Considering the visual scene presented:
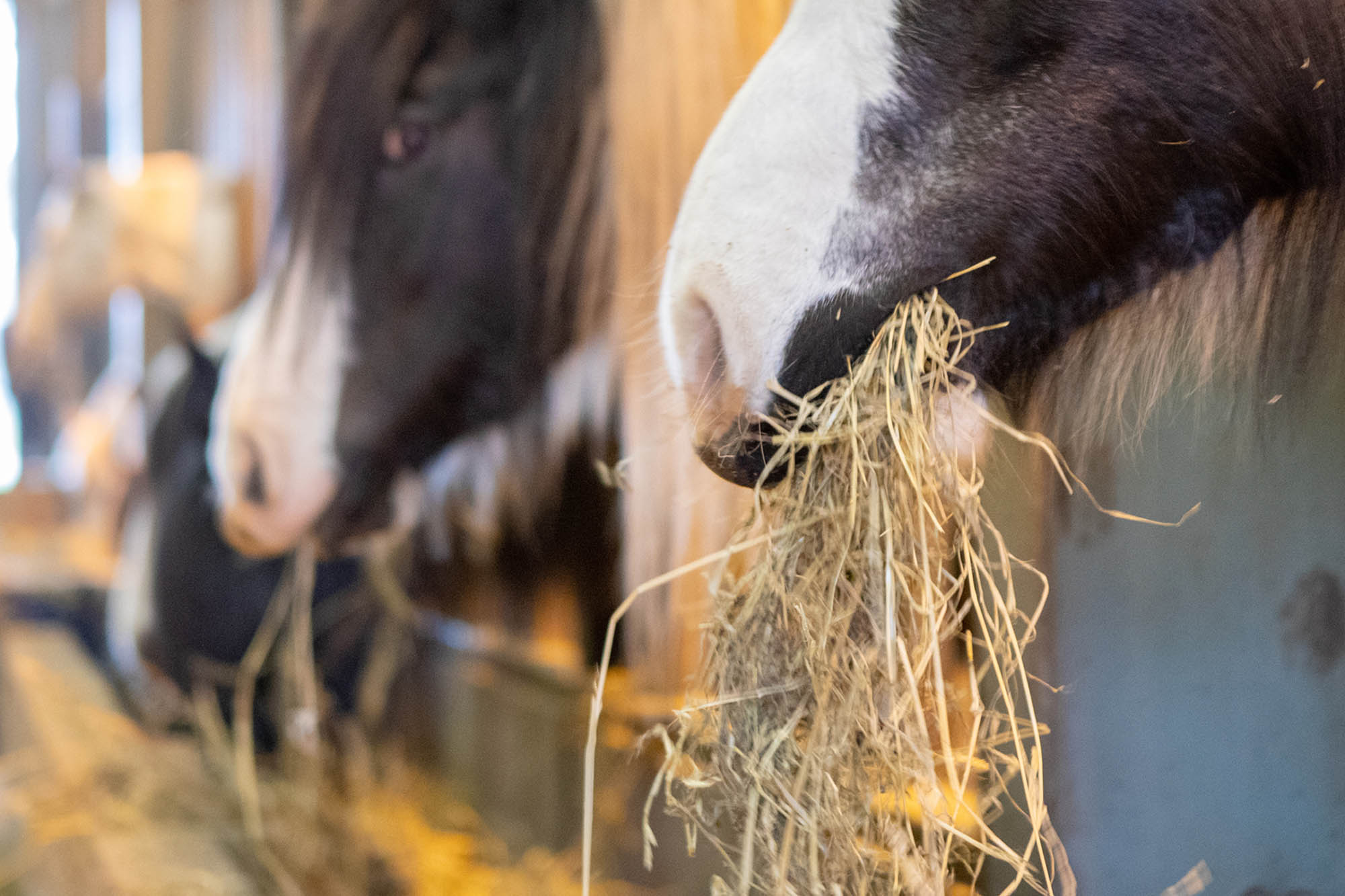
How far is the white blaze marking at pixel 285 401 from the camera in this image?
0.79 meters

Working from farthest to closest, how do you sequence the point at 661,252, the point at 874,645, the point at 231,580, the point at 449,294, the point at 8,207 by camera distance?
the point at 8,207
the point at 231,580
the point at 449,294
the point at 661,252
the point at 874,645

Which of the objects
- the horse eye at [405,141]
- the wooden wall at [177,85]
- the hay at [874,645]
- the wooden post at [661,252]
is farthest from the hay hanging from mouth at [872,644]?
the wooden wall at [177,85]

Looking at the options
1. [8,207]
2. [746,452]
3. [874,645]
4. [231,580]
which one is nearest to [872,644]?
[874,645]

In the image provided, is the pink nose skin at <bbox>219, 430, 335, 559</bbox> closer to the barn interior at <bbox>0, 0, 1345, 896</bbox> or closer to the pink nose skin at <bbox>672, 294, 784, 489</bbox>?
the barn interior at <bbox>0, 0, 1345, 896</bbox>

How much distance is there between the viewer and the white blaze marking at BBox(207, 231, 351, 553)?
0.79m

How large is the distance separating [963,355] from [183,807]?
98 cm

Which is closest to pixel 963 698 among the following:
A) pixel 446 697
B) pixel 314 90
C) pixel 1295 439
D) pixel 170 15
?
pixel 1295 439

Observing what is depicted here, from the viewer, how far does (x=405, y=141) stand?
30.2 inches

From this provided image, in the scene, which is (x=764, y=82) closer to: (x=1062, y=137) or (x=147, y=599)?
(x=1062, y=137)

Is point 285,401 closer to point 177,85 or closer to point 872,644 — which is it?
point 177,85

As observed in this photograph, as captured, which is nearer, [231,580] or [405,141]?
[405,141]

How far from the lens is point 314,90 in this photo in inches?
32.5

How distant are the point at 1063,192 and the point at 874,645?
242 millimetres

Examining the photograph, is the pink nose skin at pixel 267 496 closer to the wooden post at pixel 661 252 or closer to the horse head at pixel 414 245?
the horse head at pixel 414 245
